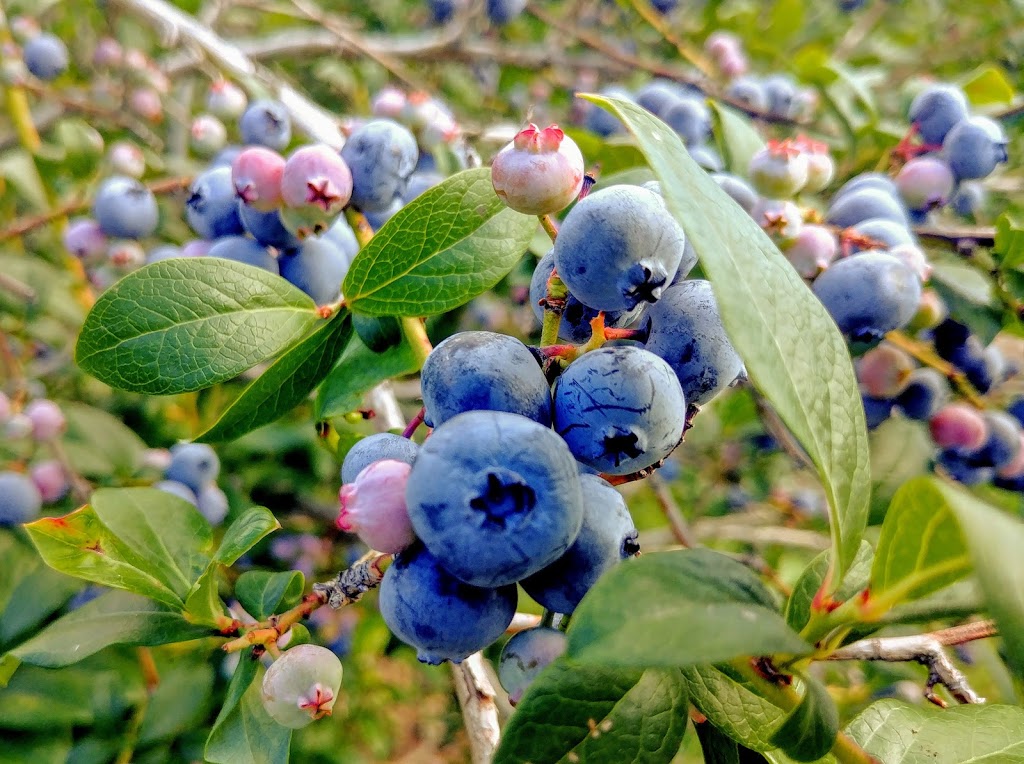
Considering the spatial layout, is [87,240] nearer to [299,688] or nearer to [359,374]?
[359,374]

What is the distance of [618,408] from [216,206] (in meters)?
0.77

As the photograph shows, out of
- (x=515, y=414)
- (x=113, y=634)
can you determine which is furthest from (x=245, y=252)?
(x=515, y=414)

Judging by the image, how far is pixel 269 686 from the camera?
0.68 meters

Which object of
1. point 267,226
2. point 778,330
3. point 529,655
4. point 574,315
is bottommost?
point 529,655

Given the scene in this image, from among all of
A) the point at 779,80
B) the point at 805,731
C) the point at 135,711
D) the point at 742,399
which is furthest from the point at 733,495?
the point at 805,731

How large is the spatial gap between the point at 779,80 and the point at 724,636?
1.99m

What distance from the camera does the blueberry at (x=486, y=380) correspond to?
57cm

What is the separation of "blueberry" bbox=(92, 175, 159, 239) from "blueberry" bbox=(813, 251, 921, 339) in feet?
4.24

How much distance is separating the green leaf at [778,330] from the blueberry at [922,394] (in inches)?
32.6

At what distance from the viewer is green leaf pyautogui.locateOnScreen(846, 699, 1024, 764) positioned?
0.72 m

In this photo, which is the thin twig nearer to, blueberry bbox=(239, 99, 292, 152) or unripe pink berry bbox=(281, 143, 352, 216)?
unripe pink berry bbox=(281, 143, 352, 216)

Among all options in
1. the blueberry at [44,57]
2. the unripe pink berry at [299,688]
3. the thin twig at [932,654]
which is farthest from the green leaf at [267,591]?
the blueberry at [44,57]

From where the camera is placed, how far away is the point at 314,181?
34.0 inches

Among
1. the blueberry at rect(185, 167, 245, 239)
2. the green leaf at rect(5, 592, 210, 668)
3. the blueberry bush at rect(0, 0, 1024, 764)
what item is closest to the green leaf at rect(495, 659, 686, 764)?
the blueberry bush at rect(0, 0, 1024, 764)
